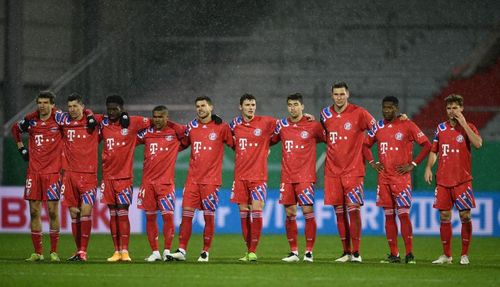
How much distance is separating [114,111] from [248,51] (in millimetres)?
13271

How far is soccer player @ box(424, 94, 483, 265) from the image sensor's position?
1212 centimetres

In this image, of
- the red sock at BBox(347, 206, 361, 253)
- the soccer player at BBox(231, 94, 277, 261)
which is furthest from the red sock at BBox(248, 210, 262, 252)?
the red sock at BBox(347, 206, 361, 253)

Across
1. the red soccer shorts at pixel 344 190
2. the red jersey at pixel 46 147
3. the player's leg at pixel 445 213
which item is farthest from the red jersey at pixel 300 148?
the red jersey at pixel 46 147

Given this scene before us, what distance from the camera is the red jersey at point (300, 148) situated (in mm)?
12461

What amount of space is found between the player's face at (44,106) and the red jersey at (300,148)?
2.77 meters

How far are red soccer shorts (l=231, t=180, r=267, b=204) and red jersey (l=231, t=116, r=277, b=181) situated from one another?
0.06m

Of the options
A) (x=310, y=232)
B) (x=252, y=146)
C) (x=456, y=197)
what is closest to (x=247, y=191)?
(x=252, y=146)

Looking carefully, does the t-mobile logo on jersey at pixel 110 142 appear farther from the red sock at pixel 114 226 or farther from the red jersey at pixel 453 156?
the red jersey at pixel 453 156

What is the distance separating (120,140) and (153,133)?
401 mm

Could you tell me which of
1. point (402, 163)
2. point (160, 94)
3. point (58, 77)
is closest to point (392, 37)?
point (160, 94)

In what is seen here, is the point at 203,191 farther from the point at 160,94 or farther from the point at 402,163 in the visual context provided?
the point at 160,94

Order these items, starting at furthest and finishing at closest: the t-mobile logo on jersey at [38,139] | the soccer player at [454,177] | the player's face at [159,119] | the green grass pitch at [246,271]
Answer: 1. the t-mobile logo on jersey at [38,139]
2. the player's face at [159,119]
3. the soccer player at [454,177]
4. the green grass pitch at [246,271]

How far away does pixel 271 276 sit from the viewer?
34.4 feet

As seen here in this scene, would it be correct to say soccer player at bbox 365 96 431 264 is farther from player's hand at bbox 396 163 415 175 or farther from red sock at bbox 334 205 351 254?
red sock at bbox 334 205 351 254
